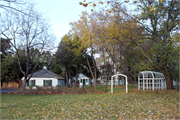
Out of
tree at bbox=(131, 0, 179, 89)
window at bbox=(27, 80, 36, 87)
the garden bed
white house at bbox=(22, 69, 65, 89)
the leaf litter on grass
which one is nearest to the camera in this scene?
the leaf litter on grass

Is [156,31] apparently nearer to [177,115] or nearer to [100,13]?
[100,13]

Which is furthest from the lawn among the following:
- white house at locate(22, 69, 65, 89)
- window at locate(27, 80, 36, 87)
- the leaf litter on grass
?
window at locate(27, 80, 36, 87)

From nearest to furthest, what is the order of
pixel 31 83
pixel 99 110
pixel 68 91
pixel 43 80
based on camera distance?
pixel 99 110 → pixel 68 91 → pixel 31 83 → pixel 43 80

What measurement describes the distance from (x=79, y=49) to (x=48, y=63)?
17.9 m

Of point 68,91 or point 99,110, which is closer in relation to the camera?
point 99,110

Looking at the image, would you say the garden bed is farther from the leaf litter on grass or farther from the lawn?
the leaf litter on grass

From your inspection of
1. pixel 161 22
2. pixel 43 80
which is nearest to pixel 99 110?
pixel 161 22

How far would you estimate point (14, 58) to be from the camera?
36688 mm

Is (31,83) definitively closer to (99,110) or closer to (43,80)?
(43,80)

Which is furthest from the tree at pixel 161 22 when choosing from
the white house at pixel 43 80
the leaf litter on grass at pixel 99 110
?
the white house at pixel 43 80

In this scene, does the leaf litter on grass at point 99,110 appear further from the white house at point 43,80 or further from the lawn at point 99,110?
the white house at point 43,80

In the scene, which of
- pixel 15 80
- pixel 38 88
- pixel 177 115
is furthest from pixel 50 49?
pixel 177 115

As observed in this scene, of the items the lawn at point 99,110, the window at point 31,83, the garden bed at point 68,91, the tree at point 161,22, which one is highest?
the tree at point 161,22

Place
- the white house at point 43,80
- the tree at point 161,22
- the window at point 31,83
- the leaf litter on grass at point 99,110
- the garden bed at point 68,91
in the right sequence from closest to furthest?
the leaf litter on grass at point 99,110 < the tree at point 161,22 < the garden bed at point 68,91 < the window at point 31,83 < the white house at point 43,80
